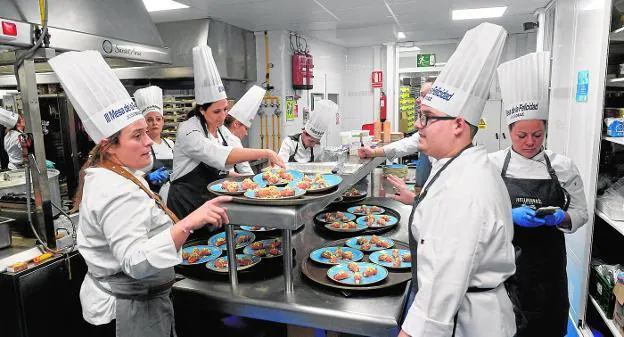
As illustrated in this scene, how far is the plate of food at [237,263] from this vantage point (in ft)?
6.37

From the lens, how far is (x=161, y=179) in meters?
3.48

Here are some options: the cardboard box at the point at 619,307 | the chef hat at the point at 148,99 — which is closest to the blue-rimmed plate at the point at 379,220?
the cardboard box at the point at 619,307

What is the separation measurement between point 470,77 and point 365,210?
158cm

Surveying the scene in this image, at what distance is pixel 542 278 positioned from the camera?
2.15m

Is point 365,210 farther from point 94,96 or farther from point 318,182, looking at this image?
point 94,96

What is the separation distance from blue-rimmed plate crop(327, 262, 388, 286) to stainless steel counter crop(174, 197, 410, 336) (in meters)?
0.06

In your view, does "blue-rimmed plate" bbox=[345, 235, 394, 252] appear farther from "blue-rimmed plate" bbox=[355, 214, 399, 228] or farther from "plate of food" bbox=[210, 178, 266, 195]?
"plate of food" bbox=[210, 178, 266, 195]

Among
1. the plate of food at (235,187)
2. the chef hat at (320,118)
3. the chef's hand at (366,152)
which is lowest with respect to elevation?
the plate of food at (235,187)

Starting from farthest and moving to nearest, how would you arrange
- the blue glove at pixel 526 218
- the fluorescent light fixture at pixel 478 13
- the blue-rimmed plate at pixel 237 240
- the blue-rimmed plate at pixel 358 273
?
the fluorescent light fixture at pixel 478 13, the blue-rimmed plate at pixel 237 240, the blue glove at pixel 526 218, the blue-rimmed plate at pixel 358 273

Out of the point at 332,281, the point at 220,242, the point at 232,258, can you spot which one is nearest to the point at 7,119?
the point at 220,242

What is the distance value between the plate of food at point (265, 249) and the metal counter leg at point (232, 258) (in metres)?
0.25

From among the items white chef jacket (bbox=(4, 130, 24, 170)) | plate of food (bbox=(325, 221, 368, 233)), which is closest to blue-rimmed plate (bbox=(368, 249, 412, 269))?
plate of food (bbox=(325, 221, 368, 233))

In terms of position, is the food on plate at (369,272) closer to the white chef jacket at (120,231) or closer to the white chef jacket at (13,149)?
the white chef jacket at (120,231)

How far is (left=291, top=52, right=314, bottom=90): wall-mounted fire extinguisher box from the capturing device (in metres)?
6.52
